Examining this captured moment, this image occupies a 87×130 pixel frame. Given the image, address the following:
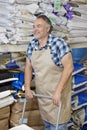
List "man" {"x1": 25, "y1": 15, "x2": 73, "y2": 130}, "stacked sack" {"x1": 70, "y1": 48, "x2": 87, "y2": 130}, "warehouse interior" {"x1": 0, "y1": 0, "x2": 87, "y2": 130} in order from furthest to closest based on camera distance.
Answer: "stacked sack" {"x1": 70, "y1": 48, "x2": 87, "y2": 130}, "warehouse interior" {"x1": 0, "y1": 0, "x2": 87, "y2": 130}, "man" {"x1": 25, "y1": 15, "x2": 73, "y2": 130}

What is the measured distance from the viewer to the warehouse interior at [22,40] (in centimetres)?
243

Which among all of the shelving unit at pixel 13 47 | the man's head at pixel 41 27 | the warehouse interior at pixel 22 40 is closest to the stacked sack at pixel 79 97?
the warehouse interior at pixel 22 40

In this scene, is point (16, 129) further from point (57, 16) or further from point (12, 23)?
point (57, 16)

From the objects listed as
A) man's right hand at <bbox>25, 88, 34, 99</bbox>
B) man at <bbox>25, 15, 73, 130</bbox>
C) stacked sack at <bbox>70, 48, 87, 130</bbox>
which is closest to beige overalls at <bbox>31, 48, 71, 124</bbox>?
man at <bbox>25, 15, 73, 130</bbox>

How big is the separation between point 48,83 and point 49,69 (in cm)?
13

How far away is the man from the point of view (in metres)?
2.19

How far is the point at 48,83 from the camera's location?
2326 millimetres

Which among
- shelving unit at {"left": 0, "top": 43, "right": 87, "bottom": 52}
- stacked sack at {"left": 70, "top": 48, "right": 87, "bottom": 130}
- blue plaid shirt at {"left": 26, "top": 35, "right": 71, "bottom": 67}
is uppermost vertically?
blue plaid shirt at {"left": 26, "top": 35, "right": 71, "bottom": 67}

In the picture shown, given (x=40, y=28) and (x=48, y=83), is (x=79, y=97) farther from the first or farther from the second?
(x=40, y=28)

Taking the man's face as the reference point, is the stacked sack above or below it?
below

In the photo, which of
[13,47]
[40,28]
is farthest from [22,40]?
[40,28]

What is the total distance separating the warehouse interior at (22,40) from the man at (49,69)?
0.61 ft

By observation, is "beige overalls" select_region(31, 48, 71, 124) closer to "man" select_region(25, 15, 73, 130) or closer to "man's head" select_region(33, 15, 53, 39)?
"man" select_region(25, 15, 73, 130)

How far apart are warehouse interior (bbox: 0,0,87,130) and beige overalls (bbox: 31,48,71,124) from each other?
0.66ft
